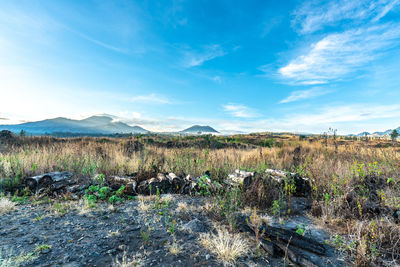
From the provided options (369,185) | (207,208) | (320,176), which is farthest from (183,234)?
(369,185)

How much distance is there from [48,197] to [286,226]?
533 cm

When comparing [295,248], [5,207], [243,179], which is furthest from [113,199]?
[295,248]

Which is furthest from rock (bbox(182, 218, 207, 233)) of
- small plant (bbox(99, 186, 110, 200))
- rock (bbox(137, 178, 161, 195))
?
small plant (bbox(99, 186, 110, 200))

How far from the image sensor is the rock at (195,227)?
3.04 metres

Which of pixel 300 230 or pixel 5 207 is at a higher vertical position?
pixel 300 230

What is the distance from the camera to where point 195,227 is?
309 cm

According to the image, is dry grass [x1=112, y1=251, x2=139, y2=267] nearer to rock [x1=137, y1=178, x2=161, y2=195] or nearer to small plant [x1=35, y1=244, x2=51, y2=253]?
small plant [x1=35, y1=244, x2=51, y2=253]

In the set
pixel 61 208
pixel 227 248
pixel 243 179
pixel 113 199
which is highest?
pixel 243 179

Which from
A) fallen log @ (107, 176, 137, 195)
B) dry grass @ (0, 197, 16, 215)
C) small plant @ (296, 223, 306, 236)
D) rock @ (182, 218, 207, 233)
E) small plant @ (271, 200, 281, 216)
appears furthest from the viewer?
fallen log @ (107, 176, 137, 195)

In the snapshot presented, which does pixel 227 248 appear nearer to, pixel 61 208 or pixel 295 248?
pixel 295 248

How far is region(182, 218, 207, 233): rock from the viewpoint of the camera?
3.04 metres

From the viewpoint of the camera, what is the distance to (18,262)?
2.18 metres

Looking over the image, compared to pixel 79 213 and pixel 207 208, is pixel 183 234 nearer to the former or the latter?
pixel 207 208

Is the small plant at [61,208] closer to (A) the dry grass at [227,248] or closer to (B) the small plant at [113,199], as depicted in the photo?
(B) the small plant at [113,199]
